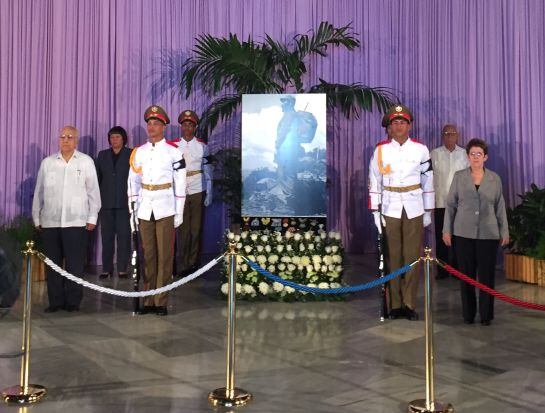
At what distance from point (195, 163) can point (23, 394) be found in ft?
17.1

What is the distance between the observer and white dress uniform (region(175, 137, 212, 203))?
8805 millimetres

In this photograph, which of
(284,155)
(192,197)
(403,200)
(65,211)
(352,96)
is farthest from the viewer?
(352,96)

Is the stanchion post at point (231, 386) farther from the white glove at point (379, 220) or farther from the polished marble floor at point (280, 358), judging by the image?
the white glove at point (379, 220)

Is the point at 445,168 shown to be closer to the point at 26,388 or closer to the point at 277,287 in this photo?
the point at 277,287

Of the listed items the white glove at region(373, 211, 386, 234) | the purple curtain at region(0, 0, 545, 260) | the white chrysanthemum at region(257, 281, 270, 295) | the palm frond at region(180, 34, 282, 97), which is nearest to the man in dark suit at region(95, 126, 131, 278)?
the purple curtain at region(0, 0, 545, 260)

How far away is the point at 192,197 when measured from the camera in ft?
29.0

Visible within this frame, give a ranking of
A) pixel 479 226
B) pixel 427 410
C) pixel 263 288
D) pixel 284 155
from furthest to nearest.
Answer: pixel 284 155
pixel 263 288
pixel 479 226
pixel 427 410

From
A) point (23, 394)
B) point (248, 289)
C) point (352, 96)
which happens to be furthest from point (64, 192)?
point (352, 96)

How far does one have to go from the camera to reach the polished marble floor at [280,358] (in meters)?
3.94

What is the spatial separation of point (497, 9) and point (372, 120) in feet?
8.30

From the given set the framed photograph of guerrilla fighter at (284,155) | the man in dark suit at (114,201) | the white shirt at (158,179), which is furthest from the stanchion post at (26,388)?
the man in dark suit at (114,201)

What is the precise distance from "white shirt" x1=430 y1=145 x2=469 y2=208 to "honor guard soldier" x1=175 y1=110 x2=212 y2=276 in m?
2.99

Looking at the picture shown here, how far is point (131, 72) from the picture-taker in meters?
10.1

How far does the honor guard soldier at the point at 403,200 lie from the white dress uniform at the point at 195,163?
10.7 ft
